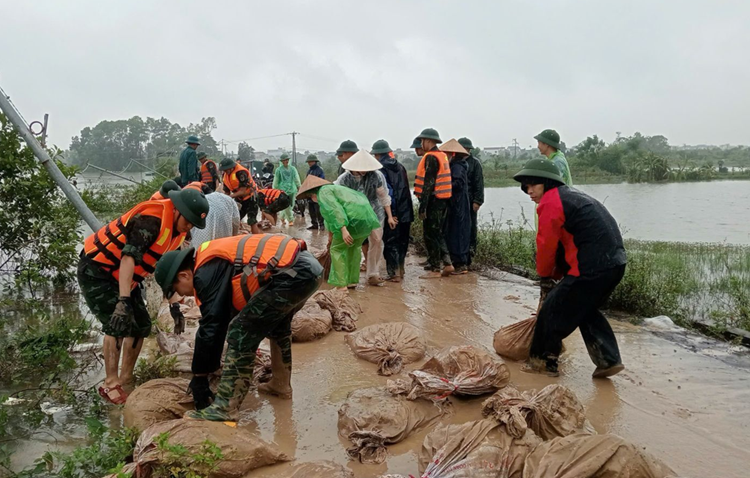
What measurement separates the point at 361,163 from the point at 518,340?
2.94 metres

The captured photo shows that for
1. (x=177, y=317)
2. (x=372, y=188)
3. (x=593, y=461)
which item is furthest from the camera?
(x=372, y=188)

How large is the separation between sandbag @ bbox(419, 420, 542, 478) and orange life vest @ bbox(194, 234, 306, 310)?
3.94ft

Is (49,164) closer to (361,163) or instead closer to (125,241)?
(125,241)

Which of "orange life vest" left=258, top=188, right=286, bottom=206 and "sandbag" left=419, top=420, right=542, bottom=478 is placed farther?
"orange life vest" left=258, top=188, right=286, bottom=206

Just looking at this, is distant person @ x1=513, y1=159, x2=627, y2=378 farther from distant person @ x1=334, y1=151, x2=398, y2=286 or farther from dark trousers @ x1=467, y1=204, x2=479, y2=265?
dark trousers @ x1=467, y1=204, x2=479, y2=265

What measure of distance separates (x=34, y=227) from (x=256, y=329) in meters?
4.67

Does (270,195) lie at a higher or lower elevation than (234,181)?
lower

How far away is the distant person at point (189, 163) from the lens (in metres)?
10.2

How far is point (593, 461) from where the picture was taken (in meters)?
2.17

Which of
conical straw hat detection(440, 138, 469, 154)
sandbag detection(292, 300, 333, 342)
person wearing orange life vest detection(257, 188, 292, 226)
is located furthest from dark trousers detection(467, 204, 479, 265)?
sandbag detection(292, 300, 333, 342)

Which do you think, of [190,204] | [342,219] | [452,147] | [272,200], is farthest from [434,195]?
[190,204]

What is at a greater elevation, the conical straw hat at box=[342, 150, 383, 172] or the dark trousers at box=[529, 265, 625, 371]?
the conical straw hat at box=[342, 150, 383, 172]

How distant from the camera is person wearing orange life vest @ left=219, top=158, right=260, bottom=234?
7.88 metres

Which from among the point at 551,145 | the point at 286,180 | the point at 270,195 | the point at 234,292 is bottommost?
the point at 234,292
